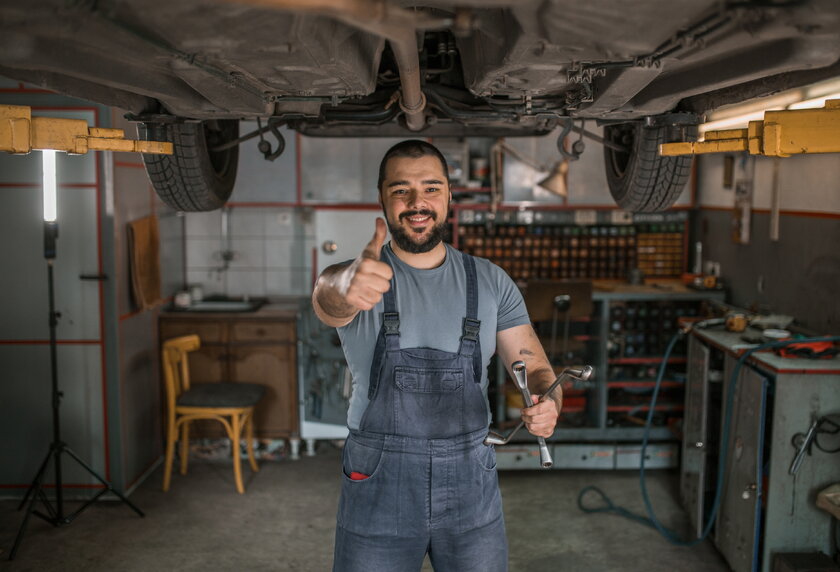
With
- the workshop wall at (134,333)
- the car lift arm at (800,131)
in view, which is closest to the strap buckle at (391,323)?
the car lift arm at (800,131)

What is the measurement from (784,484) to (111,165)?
131 inches

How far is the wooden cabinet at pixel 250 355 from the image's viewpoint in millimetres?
4488

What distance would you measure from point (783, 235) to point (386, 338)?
2.83m

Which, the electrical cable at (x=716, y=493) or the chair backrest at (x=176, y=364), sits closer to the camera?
the electrical cable at (x=716, y=493)

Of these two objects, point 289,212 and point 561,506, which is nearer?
point 561,506

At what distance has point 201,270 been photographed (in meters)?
5.11

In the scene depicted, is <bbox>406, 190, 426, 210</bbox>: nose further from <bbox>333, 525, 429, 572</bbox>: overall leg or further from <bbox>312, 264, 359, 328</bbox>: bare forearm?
<bbox>333, 525, 429, 572</bbox>: overall leg

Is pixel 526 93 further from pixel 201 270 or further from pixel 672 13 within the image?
pixel 201 270

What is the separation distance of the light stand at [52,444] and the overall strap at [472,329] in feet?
6.97

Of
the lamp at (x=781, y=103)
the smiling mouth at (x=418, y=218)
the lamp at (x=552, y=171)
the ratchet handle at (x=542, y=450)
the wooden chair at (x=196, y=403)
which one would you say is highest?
the lamp at (x=781, y=103)

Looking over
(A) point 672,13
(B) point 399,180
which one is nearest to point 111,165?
(B) point 399,180

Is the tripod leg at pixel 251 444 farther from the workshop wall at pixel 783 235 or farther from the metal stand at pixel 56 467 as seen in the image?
the workshop wall at pixel 783 235

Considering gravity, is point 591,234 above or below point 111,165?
below

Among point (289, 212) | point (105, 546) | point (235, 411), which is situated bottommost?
point (105, 546)
